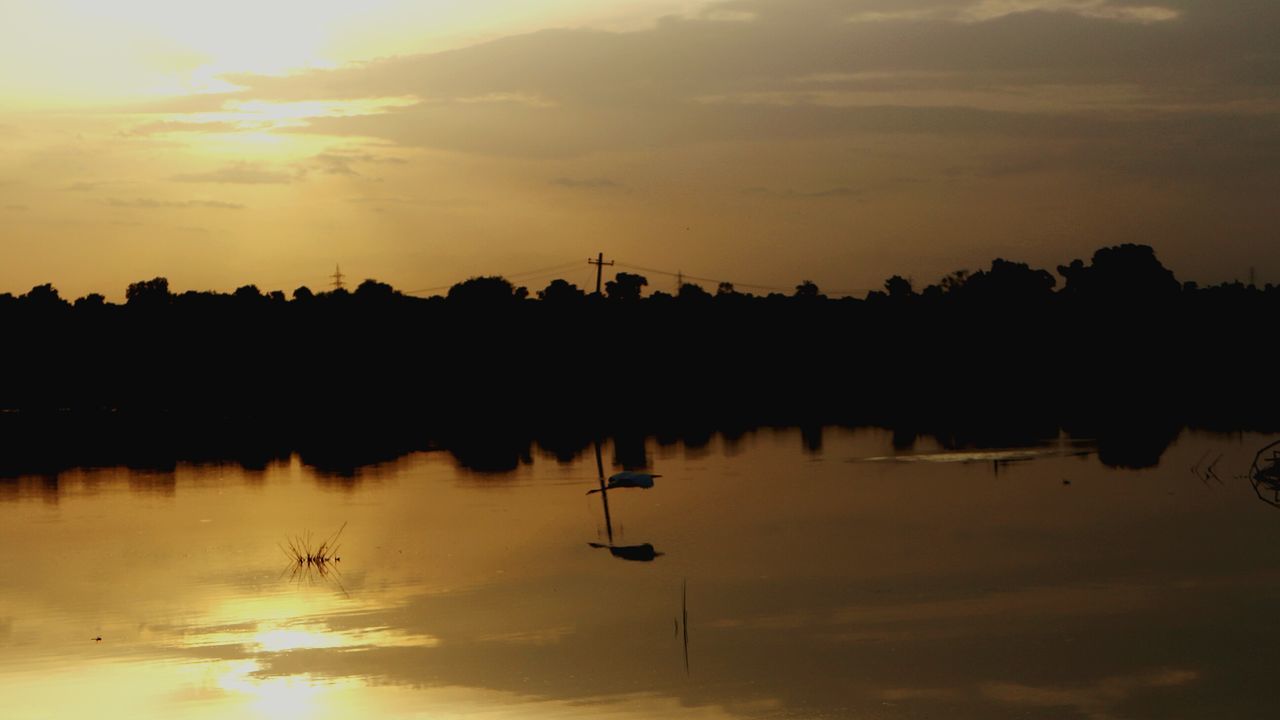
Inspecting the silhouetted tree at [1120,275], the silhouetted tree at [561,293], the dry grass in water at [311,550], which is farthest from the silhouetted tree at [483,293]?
the dry grass in water at [311,550]

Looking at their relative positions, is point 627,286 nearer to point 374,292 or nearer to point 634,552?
point 374,292

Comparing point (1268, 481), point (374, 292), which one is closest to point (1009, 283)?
point (374, 292)

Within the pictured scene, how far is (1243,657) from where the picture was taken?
69.7ft

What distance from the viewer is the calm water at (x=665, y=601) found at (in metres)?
19.8

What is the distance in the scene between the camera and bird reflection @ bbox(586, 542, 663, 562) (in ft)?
101

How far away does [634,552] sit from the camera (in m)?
31.3

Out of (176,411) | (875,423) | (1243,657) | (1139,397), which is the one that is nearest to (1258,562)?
(1243,657)

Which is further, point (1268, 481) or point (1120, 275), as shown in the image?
point (1120, 275)

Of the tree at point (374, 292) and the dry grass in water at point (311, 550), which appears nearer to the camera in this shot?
the dry grass in water at point (311, 550)

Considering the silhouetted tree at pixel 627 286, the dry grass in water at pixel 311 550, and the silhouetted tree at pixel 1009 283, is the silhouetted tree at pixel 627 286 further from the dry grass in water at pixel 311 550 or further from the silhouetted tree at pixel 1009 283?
the dry grass in water at pixel 311 550

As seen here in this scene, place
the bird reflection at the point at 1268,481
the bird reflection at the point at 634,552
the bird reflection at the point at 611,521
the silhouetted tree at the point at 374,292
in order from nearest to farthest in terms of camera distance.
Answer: the bird reflection at the point at 634,552
the bird reflection at the point at 611,521
the bird reflection at the point at 1268,481
the silhouetted tree at the point at 374,292

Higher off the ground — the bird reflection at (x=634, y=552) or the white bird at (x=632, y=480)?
the white bird at (x=632, y=480)

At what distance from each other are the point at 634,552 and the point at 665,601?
5638 millimetres

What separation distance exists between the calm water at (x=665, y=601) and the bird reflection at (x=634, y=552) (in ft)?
0.42
